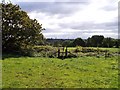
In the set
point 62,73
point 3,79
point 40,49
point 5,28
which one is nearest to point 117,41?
point 40,49

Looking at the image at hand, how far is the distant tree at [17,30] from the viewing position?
130 ft

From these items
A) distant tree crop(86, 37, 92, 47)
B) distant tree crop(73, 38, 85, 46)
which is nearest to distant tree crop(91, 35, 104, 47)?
distant tree crop(86, 37, 92, 47)

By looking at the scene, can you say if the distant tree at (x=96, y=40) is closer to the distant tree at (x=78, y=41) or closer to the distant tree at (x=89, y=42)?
the distant tree at (x=89, y=42)

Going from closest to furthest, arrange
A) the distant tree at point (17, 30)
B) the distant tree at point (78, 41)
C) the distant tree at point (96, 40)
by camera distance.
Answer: the distant tree at point (17, 30)
the distant tree at point (78, 41)
the distant tree at point (96, 40)

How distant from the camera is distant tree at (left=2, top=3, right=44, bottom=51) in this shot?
39500 mm

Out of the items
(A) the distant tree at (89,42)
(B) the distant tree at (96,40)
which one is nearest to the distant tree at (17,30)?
(A) the distant tree at (89,42)

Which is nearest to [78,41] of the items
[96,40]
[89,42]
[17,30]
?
[89,42]

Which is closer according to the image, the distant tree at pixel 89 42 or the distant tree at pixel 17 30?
the distant tree at pixel 17 30

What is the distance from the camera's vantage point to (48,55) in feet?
123

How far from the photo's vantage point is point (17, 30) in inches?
1561

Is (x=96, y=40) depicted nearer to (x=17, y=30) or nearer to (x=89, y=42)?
(x=89, y=42)

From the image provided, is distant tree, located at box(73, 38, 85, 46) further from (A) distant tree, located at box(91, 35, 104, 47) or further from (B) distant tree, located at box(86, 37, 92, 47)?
(A) distant tree, located at box(91, 35, 104, 47)

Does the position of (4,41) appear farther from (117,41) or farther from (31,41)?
(117,41)

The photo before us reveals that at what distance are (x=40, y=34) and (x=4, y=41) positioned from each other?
5028 millimetres
